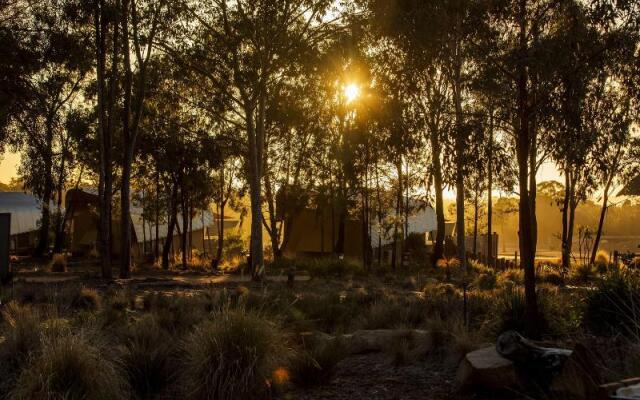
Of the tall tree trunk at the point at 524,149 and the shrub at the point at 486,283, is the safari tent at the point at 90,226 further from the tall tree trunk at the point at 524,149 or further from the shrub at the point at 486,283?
the tall tree trunk at the point at 524,149

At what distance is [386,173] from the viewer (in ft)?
122

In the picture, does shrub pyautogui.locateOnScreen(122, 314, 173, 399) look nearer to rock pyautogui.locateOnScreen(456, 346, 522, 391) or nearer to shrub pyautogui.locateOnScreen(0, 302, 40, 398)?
shrub pyautogui.locateOnScreen(0, 302, 40, 398)

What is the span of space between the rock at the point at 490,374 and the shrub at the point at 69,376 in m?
3.58

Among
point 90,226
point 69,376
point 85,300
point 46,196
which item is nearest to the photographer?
point 69,376

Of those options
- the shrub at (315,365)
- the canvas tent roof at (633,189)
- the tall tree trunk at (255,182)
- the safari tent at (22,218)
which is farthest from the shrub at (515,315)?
the safari tent at (22,218)

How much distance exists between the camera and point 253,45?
2547 cm

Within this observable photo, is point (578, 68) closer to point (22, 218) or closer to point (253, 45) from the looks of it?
point (253, 45)

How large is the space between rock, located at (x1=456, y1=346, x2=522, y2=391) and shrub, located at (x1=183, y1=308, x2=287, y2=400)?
2.05 m

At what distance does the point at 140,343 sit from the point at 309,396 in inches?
103

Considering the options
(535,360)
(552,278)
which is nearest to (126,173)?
(552,278)

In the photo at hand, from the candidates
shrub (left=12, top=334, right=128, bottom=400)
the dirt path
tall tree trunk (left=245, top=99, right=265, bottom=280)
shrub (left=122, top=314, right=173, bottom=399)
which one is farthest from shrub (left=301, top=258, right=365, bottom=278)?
shrub (left=12, top=334, right=128, bottom=400)

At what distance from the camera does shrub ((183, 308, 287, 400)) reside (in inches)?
269

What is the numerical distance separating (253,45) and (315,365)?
19.4 m

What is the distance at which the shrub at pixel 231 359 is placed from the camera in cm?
→ 682
